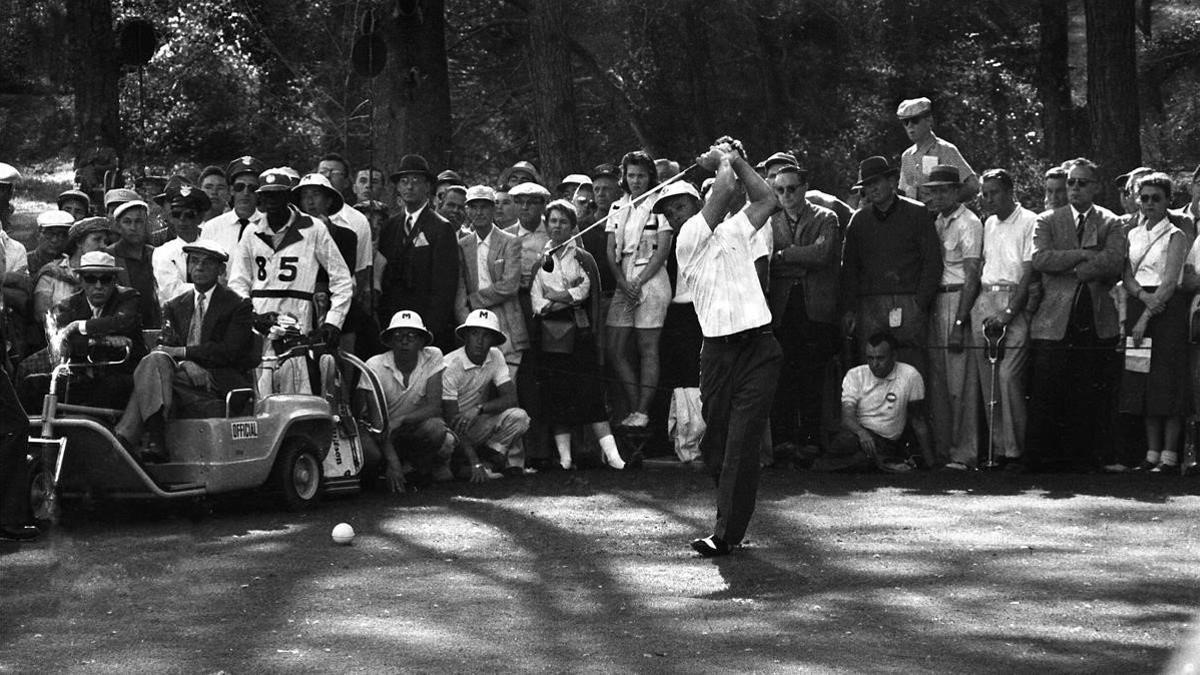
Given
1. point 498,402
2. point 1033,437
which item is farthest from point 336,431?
point 1033,437

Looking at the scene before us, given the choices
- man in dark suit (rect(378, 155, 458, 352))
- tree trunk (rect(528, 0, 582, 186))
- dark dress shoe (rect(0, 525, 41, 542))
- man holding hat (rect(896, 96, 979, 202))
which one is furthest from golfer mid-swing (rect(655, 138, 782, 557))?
tree trunk (rect(528, 0, 582, 186))

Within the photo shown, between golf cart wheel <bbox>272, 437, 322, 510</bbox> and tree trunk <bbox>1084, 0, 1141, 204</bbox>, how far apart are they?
9.84 metres

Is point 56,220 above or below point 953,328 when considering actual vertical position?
above

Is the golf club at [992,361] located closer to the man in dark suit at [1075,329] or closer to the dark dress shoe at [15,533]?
the man in dark suit at [1075,329]

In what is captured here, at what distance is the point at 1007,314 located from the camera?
584 inches

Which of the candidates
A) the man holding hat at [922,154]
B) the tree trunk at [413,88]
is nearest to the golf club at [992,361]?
the man holding hat at [922,154]

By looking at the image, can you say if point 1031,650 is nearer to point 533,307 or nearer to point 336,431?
point 336,431

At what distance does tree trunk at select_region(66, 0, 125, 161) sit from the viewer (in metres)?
25.2

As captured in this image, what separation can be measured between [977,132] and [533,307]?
16.2 m

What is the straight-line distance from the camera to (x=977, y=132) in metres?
30.1

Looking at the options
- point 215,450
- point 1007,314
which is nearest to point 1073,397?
point 1007,314

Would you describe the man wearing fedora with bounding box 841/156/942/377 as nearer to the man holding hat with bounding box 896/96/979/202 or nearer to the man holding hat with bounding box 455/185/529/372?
the man holding hat with bounding box 896/96/979/202

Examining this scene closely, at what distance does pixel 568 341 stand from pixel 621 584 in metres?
5.93

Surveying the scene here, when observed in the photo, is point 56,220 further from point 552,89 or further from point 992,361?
point 992,361
